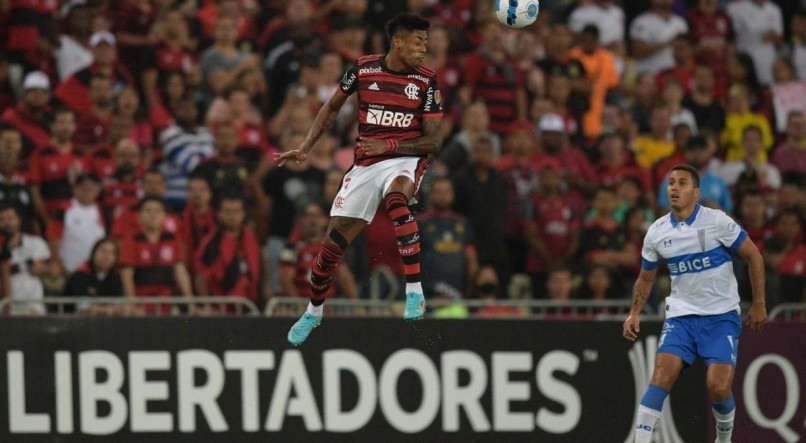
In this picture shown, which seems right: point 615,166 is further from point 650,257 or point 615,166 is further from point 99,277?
point 99,277

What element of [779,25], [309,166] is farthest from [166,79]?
[779,25]

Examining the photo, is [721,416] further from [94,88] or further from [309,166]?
[94,88]

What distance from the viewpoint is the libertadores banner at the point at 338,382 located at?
1614 cm

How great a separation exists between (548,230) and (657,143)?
8.98ft

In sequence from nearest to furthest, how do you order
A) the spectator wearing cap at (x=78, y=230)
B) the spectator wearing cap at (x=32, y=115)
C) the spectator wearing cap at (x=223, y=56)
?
the spectator wearing cap at (x=78, y=230) < the spectator wearing cap at (x=32, y=115) < the spectator wearing cap at (x=223, y=56)

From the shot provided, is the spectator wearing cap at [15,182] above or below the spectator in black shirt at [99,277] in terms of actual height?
above

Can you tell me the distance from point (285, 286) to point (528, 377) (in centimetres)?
279

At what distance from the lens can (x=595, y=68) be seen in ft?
70.9

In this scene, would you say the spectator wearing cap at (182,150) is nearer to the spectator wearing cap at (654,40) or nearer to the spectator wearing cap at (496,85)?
the spectator wearing cap at (496,85)

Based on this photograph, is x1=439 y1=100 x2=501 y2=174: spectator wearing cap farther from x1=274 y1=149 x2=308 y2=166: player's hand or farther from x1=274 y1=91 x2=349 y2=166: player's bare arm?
x1=274 y1=149 x2=308 y2=166: player's hand

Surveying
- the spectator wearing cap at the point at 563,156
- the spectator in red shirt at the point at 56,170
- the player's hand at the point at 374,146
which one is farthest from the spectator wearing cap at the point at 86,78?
the player's hand at the point at 374,146

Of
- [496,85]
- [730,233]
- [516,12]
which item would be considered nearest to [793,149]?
[496,85]

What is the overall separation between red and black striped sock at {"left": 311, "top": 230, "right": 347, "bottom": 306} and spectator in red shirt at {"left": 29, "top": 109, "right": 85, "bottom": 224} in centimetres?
513

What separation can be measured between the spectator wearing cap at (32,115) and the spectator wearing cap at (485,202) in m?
4.74
